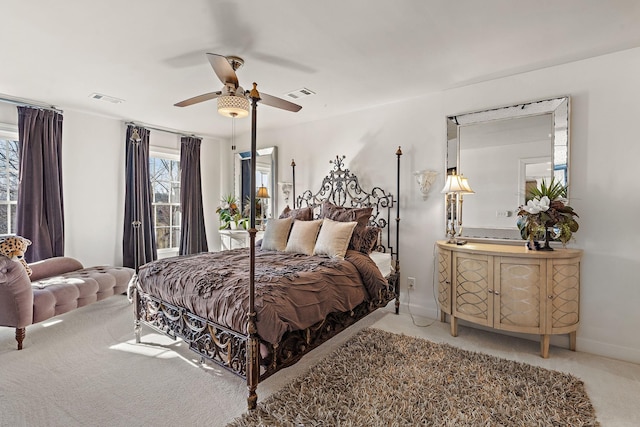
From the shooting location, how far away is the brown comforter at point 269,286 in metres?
1.96

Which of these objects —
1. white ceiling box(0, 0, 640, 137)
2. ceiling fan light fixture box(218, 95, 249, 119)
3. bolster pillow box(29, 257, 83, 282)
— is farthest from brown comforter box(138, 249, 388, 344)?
white ceiling box(0, 0, 640, 137)

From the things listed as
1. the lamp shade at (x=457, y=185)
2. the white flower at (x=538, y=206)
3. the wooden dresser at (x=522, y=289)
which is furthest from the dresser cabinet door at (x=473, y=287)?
the lamp shade at (x=457, y=185)

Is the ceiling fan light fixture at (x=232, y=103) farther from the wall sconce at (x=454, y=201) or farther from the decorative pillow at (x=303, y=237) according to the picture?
the wall sconce at (x=454, y=201)

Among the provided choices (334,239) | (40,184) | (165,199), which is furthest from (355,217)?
(40,184)

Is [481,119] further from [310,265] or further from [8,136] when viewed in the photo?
[8,136]

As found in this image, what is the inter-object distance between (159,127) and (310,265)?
12.8 ft

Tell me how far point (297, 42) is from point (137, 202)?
11.6ft

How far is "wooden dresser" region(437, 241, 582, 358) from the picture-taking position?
8.50 feet

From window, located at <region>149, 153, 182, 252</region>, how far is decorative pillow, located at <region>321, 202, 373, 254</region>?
2944 mm

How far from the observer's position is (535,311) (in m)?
2.61

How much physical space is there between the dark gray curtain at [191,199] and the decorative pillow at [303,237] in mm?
2553

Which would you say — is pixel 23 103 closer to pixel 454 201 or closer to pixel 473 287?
pixel 454 201

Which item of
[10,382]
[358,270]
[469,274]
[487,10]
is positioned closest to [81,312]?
[10,382]

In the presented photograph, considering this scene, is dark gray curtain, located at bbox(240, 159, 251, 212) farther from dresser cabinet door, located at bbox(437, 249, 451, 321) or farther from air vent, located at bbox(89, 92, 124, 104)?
dresser cabinet door, located at bbox(437, 249, 451, 321)
